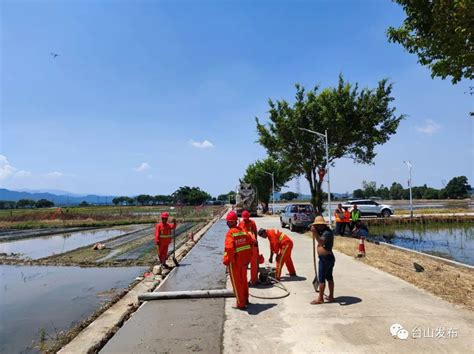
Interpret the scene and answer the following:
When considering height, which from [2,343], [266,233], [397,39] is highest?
[397,39]

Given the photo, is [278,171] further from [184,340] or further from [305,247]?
[184,340]

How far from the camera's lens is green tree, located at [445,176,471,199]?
10975 cm

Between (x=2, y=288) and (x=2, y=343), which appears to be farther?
(x=2, y=288)

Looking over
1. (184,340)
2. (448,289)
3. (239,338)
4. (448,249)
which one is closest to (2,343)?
(184,340)

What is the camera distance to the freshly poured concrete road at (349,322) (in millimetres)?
5434

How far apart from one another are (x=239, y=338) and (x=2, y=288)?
8908 mm

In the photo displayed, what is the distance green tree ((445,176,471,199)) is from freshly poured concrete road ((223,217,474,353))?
116 metres

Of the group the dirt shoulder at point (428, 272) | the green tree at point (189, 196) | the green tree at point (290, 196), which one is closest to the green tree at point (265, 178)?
the dirt shoulder at point (428, 272)

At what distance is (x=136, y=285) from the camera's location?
400 inches

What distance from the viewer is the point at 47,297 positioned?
10070 mm

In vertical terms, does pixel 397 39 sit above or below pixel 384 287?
above

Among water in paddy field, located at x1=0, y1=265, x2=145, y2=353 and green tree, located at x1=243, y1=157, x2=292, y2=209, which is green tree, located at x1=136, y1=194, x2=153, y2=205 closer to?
green tree, located at x1=243, y1=157, x2=292, y2=209

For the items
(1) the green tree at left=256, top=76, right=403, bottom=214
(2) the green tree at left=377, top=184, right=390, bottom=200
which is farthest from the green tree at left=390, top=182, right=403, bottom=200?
(1) the green tree at left=256, top=76, right=403, bottom=214

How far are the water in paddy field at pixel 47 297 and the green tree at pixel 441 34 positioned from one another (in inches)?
355
